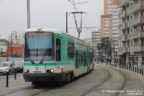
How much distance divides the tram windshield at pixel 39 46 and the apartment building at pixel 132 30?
131ft

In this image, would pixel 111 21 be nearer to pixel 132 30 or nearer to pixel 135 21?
pixel 132 30

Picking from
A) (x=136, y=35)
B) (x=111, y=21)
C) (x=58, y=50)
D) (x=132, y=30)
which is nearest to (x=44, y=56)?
(x=58, y=50)

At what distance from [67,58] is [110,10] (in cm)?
15057

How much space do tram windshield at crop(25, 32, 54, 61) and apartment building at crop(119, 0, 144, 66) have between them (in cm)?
3991

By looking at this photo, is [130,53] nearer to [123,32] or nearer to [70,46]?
[123,32]

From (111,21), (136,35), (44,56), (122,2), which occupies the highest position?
(111,21)

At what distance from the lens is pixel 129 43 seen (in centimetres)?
6150

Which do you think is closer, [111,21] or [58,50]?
[58,50]

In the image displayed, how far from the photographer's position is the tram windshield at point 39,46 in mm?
14547

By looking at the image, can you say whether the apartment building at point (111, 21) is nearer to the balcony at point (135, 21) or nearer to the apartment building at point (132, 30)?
A: the apartment building at point (132, 30)

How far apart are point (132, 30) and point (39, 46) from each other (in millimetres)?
46612

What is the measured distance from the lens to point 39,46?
1465cm

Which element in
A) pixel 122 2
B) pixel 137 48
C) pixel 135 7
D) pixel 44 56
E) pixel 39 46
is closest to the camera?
pixel 44 56

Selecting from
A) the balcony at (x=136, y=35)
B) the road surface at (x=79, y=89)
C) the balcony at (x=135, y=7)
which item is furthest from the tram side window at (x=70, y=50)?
the balcony at (x=135, y=7)
